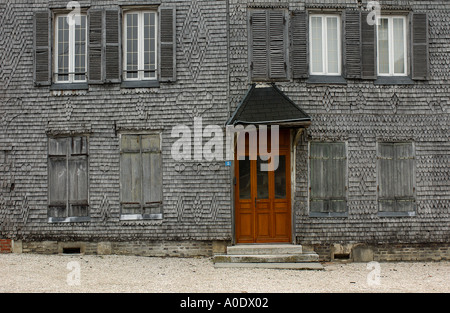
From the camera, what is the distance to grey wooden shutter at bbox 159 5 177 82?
11.0 metres

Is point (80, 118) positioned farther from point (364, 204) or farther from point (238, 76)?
point (364, 204)

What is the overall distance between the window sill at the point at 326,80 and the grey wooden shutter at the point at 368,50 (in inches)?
19.3

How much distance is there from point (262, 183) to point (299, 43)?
328cm

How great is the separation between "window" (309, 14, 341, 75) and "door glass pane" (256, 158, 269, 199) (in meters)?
2.59

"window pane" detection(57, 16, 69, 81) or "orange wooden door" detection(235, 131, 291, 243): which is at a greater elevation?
"window pane" detection(57, 16, 69, 81)

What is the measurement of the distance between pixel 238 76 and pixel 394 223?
4821 mm

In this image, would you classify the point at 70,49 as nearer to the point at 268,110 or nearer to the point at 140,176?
the point at 140,176

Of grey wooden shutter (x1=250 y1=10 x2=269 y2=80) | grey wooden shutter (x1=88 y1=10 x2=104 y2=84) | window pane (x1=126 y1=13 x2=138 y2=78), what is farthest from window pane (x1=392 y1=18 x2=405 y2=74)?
grey wooden shutter (x1=88 y1=10 x2=104 y2=84)

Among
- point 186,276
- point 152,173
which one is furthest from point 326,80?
point 186,276

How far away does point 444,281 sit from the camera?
30.0 ft

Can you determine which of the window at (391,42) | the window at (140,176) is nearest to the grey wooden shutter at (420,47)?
the window at (391,42)

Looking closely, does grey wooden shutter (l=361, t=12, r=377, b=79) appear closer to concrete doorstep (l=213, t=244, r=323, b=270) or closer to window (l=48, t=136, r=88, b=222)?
concrete doorstep (l=213, t=244, r=323, b=270)

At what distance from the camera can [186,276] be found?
9.16 metres

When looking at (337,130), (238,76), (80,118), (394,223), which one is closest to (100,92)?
(80,118)
